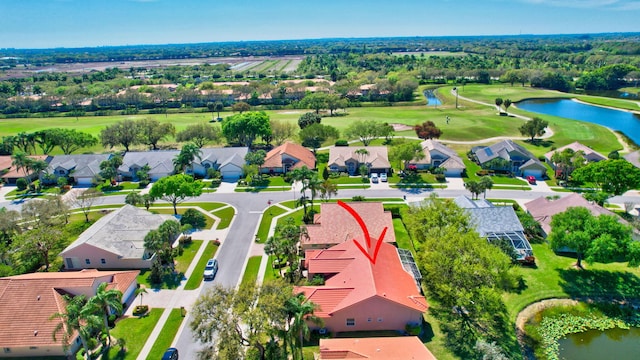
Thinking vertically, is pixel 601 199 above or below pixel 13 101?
below

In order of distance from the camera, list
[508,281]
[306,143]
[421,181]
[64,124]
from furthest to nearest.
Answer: [64,124]
[306,143]
[421,181]
[508,281]

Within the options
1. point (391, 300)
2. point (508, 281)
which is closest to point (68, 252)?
point (391, 300)

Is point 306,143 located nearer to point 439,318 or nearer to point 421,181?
point 421,181

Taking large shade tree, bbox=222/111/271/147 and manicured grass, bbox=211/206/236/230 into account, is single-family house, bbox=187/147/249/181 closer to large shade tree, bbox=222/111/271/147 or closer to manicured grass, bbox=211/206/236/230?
large shade tree, bbox=222/111/271/147

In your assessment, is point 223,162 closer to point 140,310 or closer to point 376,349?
point 140,310

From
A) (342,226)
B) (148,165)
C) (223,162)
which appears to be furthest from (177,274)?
(148,165)

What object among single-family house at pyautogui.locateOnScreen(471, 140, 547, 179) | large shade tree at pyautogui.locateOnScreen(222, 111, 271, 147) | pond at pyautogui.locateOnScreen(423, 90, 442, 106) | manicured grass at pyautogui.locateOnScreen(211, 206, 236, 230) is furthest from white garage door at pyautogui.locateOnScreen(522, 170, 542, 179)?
pond at pyautogui.locateOnScreen(423, 90, 442, 106)

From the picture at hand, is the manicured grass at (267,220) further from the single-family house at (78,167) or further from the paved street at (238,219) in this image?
the single-family house at (78,167)
